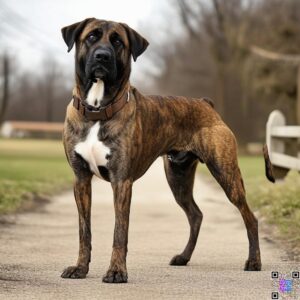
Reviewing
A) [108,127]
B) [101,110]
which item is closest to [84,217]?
[108,127]

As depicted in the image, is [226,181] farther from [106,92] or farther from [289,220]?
[289,220]

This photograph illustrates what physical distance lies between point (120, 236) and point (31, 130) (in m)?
71.6

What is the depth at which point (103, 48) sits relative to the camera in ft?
17.4


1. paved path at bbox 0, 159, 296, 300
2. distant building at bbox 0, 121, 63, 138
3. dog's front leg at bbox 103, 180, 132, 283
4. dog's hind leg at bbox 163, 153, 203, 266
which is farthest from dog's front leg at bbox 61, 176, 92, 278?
distant building at bbox 0, 121, 63, 138

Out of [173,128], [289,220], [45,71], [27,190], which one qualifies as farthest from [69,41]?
[45,71]

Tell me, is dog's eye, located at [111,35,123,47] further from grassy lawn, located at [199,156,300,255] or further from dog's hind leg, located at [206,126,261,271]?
grassy lawn, located at [199,156,300,255]

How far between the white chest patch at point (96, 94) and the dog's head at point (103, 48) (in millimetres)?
54

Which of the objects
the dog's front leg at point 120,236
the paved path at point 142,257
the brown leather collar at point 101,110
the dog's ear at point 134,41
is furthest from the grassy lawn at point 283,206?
the dog's ear at point 134,41

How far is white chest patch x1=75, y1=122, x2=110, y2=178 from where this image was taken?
5.48 metres

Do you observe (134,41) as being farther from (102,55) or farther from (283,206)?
(283,206)

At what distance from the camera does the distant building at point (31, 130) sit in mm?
74250

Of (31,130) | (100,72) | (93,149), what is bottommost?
(31,130)

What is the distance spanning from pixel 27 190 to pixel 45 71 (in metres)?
78.0

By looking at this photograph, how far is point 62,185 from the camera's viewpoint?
15.8m
